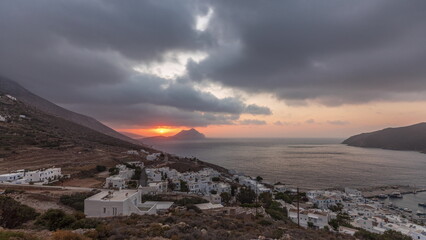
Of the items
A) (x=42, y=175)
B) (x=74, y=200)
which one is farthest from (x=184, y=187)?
(x=42, y=175)

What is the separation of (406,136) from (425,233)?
704 ft

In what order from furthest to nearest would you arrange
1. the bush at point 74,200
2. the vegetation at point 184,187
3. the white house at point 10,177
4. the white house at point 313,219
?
the vegetation at point 184,187
the white house at point 10,177
the white house at point 313,219
the bush at point 74,200

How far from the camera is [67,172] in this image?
36031 millimetres

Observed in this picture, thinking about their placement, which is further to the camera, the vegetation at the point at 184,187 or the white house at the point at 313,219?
the vegetation at the point at 184,187

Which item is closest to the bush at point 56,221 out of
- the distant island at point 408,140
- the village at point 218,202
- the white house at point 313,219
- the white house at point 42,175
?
the village at point 218,202

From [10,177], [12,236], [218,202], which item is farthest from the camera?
[218,202]

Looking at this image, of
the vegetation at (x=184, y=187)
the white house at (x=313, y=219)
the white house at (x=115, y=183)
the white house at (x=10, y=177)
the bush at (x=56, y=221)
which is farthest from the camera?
the vegetation at (x=184, y=187)

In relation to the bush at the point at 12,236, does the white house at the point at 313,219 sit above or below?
below

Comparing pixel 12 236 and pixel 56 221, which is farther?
pixel 56 221

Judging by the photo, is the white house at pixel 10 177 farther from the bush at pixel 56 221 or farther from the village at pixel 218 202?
the bush at pixel 56 221

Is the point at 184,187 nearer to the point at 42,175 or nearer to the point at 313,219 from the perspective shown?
the point at 313,219

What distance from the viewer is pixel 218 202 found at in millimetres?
29594

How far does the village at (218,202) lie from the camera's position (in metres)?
18.8

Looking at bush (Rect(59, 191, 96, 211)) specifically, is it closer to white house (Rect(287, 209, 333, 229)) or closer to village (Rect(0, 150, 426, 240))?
village (Rect(0, 150, 426, 240))
